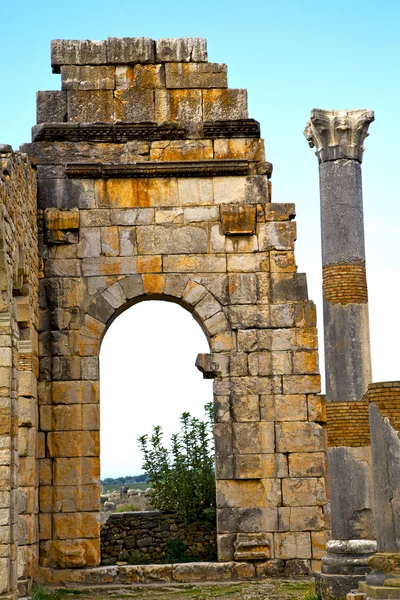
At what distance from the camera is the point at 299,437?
13508 mm

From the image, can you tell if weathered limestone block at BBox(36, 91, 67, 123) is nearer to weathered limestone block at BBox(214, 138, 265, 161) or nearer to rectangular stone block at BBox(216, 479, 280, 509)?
weathered limestone block at BBox(214, 138, 265, 161)

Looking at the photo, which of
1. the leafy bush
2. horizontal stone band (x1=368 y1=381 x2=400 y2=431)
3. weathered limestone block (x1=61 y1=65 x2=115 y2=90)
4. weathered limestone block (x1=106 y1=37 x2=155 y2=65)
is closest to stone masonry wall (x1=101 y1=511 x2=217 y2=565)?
the leafy bush

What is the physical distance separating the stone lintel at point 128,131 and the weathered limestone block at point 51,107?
20cm

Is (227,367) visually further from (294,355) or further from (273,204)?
(273,204)

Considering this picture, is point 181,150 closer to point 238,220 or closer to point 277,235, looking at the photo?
point 238,220

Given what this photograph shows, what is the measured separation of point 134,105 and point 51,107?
1.10 m

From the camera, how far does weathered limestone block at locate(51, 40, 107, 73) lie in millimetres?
14398

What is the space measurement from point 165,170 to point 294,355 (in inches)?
115

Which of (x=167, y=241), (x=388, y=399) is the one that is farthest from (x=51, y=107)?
(x=388, y=399)

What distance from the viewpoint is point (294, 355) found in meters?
13.7

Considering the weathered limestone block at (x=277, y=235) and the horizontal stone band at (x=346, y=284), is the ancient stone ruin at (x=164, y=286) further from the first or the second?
the horizontal stone band at (x=346, y=284)

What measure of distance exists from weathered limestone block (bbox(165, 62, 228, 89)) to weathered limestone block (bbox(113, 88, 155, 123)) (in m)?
0.34

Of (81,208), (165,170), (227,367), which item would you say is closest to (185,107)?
(165,170)

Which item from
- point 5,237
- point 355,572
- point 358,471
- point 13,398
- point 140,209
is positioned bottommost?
point 355,572
